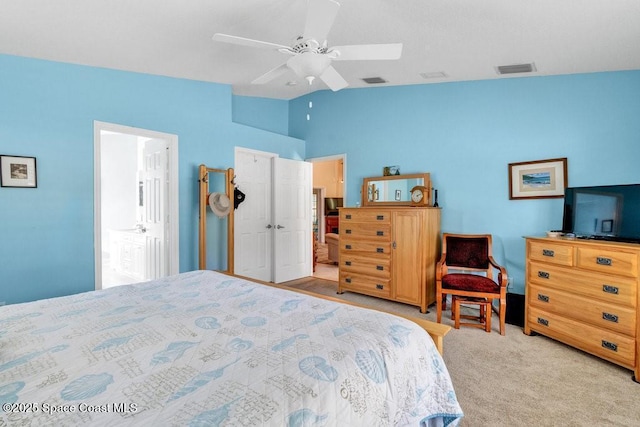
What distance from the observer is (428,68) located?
135 inches

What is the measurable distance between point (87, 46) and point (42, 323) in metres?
2.48

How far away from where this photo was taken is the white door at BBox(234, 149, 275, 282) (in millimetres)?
4547

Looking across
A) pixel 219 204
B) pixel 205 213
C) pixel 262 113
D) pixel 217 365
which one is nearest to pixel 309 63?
pixel 217 365

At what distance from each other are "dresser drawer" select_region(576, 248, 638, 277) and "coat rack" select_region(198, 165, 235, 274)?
11.6 ft

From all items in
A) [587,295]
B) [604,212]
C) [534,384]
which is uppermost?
[604,212]

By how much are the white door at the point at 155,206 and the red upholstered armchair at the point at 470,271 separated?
3326 mm

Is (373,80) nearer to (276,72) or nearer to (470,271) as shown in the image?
(276,72)

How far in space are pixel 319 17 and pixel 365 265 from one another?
306 centimetres

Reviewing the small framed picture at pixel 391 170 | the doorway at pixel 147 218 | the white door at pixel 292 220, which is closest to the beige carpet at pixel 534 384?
the small framed picture at pixel 391 170

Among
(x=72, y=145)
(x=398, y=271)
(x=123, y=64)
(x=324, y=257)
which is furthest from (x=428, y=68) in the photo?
(x=324, y=257)

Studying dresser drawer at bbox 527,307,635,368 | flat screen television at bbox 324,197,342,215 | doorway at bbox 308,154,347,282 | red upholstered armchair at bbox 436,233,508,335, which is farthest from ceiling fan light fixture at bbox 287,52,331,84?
flat screen television at bbox 324,197,342,215

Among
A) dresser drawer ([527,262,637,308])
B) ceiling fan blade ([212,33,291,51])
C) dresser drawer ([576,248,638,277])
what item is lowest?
dresser drawer ([527,262,637,308])

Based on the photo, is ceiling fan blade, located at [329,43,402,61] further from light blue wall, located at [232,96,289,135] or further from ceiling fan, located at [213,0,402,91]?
light blue wall, located at [232,96,289,135]

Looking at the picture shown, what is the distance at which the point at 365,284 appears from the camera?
415 centimetres
